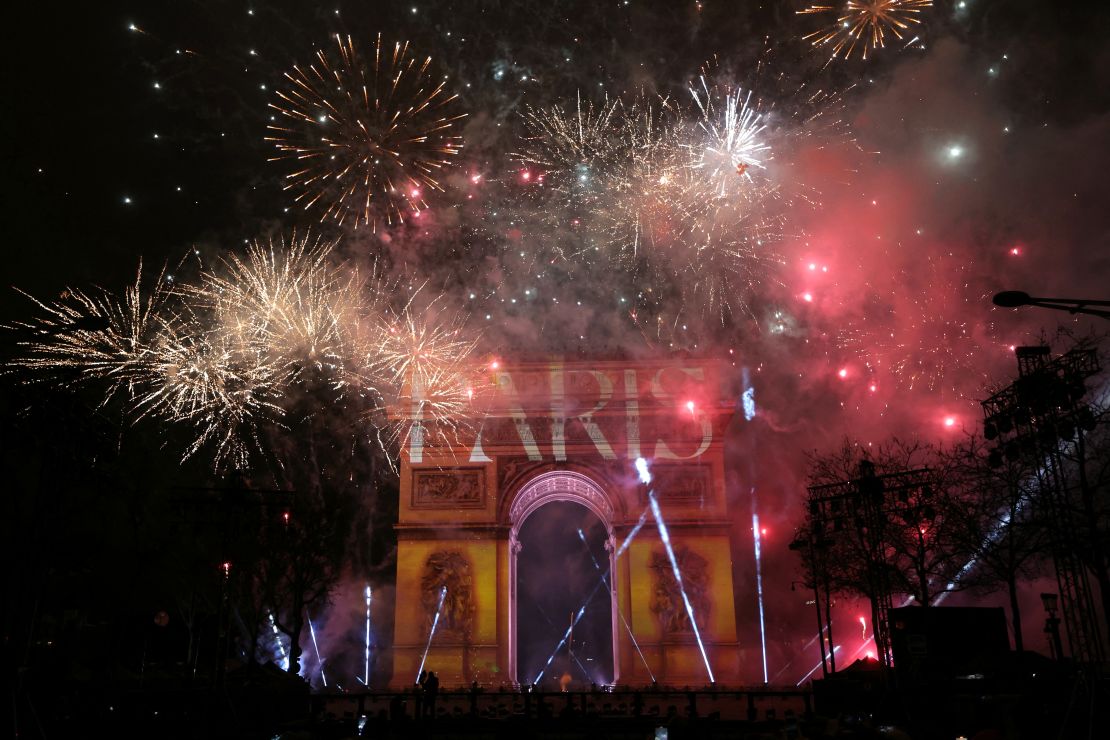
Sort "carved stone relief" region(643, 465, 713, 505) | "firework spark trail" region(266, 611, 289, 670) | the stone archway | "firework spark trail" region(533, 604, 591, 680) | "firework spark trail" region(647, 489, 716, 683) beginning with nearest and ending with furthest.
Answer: "firework spark trail" region(647, 489, 716, 683), the stone archway, "carved stone relief" region(643, 465, 713, 505), "firework spark trail" region(266, 611, 289, 670), "firework spark trail" region(533, 604, 591, 680)

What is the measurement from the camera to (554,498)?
128ft

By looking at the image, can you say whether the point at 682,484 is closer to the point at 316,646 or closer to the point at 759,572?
the point at 759,572

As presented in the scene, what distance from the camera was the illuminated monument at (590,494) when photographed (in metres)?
31.9

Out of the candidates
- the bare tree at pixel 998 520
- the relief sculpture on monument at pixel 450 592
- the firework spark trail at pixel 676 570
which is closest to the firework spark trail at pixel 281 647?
the relief sculpture on monument at pixel 450 592

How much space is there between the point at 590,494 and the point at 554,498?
2.56 m

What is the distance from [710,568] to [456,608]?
9.68 metres

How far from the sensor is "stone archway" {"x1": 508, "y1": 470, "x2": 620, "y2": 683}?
3369cm

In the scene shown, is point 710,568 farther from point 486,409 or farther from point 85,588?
point 85,588

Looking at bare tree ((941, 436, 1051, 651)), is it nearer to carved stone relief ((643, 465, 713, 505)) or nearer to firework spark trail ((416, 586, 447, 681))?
carved stone relief ((643, 465, 713, 505))

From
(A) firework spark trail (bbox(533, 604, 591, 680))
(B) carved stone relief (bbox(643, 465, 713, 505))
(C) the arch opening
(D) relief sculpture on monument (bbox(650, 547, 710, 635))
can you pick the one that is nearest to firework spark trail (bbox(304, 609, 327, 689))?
(C) the arch opening

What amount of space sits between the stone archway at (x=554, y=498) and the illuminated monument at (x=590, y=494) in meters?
0.11

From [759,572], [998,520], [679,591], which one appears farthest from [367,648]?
[998,520]

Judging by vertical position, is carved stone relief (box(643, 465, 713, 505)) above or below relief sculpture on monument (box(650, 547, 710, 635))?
above

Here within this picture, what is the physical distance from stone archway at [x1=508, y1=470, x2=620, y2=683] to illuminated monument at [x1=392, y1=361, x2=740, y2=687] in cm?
11
